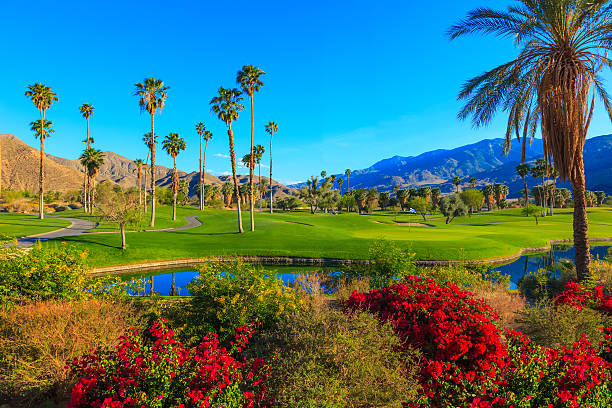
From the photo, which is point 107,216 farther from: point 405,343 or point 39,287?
point 405,343

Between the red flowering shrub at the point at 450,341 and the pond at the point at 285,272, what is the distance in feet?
36.8

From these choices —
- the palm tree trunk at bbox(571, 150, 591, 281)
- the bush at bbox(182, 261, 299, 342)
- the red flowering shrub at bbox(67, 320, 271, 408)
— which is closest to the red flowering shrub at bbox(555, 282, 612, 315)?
the palm tree trunk at bbox(571, 150, 591, 281)

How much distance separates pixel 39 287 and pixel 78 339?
523cm

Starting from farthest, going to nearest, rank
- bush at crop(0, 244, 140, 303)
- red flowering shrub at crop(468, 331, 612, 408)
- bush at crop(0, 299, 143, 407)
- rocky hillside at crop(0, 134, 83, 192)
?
rocky hillside at crop(0, 134, 83, 192) → bush at crop(0, 244, 140, 303) → bush at crop(0, 299, 143, 407) → red flowering shrub at crop(468, 331, 612, 408)

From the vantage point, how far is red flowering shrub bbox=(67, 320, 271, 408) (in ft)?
16.9

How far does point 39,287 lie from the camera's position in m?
10.6

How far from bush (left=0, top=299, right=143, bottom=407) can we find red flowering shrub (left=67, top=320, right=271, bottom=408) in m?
1.23

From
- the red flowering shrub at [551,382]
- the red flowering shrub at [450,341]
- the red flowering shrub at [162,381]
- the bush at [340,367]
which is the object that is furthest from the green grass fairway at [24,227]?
the red flowering shrub at [551,382]

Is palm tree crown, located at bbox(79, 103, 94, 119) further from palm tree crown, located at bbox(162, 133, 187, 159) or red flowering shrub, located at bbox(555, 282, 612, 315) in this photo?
red flowering shrub, located at bbox(555, 282, 612, 315)

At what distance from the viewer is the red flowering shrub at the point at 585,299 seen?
10.4 metres

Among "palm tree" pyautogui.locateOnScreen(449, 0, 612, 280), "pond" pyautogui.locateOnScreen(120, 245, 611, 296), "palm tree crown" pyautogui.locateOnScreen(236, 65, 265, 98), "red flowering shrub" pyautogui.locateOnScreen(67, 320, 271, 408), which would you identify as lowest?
"pond" pyautogui.locateOnScreen(120, 245, 611, 296)

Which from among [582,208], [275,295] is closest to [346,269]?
[275,295]

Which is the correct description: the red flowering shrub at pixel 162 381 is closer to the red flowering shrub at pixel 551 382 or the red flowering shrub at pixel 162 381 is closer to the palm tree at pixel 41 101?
the red flowering shrub at pixel 551 382

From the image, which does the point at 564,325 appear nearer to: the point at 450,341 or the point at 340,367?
the point at 450,341
